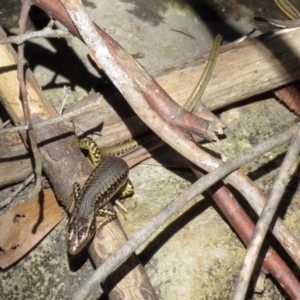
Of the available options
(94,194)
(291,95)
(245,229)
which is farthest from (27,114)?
(291,95)

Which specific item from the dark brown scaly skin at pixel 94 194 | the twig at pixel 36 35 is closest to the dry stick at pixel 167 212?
the dark brown scaly skin at pixel 94 194

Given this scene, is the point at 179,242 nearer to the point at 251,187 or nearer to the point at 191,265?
the point at 191,265

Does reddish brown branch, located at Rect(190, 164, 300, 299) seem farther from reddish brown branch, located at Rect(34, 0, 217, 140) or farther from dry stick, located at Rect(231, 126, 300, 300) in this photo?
dry stick, located at Rect(231, 126, 300, 300)

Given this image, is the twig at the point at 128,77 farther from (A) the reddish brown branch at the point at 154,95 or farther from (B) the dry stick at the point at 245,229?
(B) the dry stick at the point at 245,229

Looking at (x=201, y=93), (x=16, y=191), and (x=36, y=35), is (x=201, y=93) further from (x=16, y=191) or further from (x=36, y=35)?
(x=16, y=191)

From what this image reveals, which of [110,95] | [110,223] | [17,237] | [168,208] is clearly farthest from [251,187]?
[17,237]
